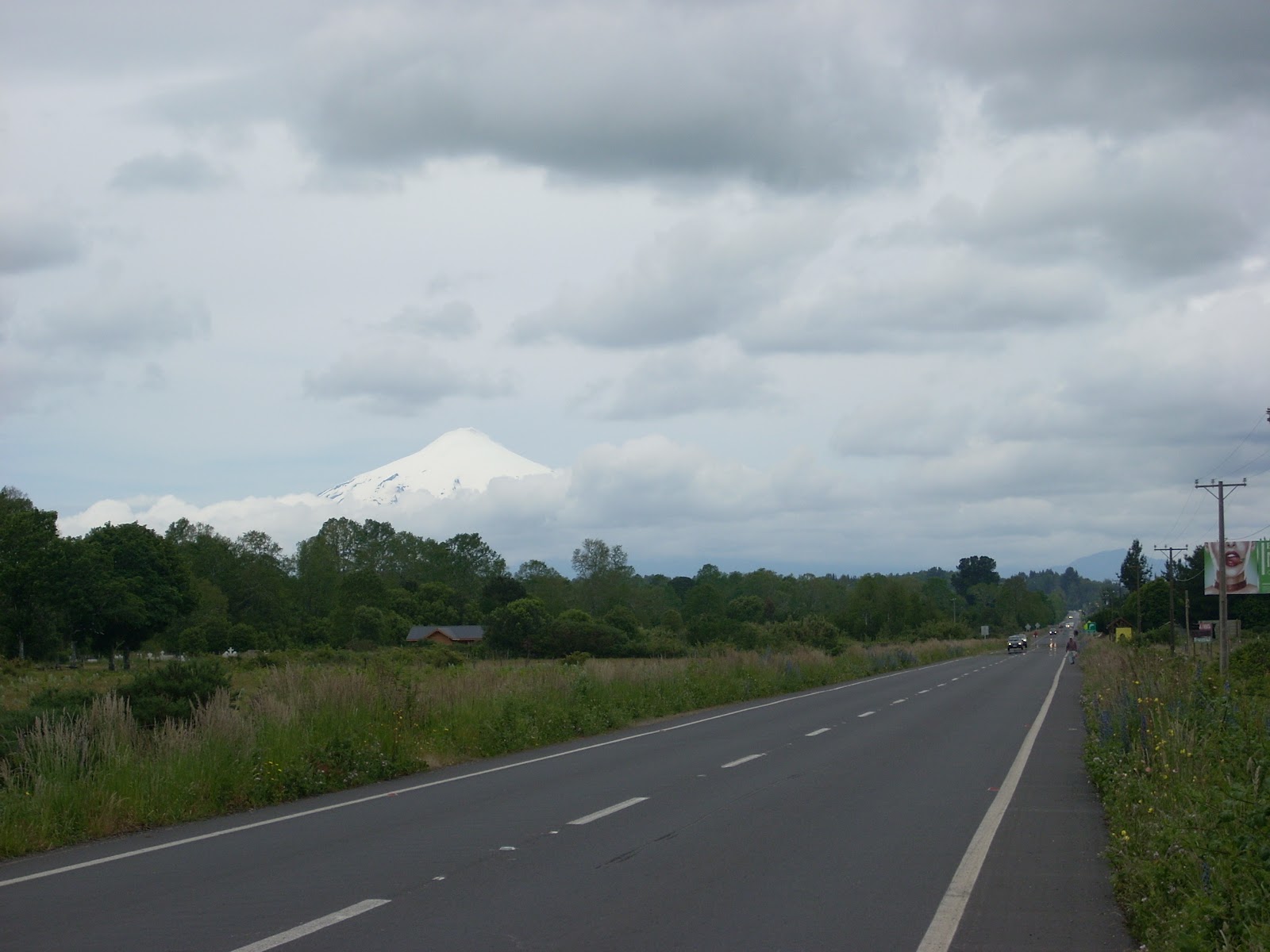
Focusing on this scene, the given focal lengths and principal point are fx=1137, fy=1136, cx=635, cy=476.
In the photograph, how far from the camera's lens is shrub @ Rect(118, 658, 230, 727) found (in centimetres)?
1552

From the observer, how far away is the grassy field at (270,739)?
11.8 metres

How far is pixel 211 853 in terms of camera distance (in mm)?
10117

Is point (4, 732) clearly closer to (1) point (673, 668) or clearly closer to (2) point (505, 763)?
(2) point (505, 763)

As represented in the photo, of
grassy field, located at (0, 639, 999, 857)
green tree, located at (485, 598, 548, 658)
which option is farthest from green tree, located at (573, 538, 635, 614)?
grassy field, located at (0, 639, 999, 857)

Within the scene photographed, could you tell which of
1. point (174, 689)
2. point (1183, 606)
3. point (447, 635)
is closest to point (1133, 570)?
point (1183, 606)

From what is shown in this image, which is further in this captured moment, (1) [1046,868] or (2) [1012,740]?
(2) [1012,740]

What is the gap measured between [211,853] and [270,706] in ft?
22.2

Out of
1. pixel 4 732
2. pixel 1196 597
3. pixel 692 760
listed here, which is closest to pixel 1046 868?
pixel 692 760

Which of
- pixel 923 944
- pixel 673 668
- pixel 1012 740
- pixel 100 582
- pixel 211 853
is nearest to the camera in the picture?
pixel 923 944

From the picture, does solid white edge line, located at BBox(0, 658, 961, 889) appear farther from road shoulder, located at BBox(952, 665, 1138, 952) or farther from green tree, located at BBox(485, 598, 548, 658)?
green tree, located at BBox(485, 598, 548, 658)

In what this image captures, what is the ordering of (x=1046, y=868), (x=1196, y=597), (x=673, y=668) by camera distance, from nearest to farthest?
(x=1046, y=868), (x=673, y=668), (x=1196, y=597)

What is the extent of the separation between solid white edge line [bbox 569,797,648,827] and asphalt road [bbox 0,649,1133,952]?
0.13 feet

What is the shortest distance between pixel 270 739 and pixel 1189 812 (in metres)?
11.3

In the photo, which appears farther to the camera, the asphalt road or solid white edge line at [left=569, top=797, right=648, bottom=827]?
solid white edge line at [left=569, top=797, right=648, bottom=827]
